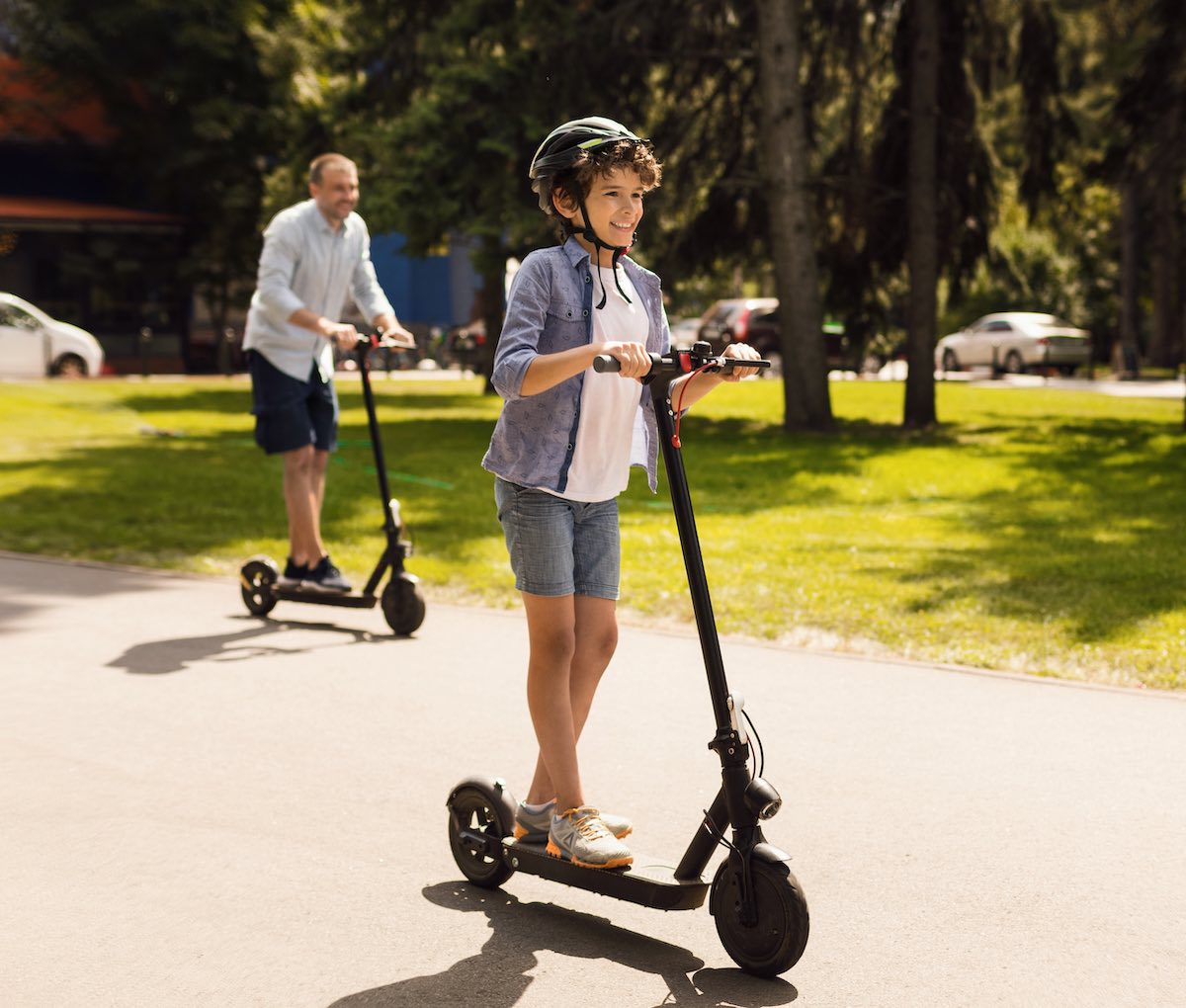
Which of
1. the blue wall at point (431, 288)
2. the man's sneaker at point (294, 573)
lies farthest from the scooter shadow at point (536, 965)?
the blue wall at point (431, 288)

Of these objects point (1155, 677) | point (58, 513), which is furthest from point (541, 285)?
point (58, 513)

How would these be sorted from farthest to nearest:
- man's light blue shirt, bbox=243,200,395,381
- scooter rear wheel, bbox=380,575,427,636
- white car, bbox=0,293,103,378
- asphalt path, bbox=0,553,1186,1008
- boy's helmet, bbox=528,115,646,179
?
white car, bbox=0,293,103,378 < man's light blue shirt, bbox=243,200,395,381 < scooter rear wheel, bbox=380,575,427,636 < boy's helmet, bbox=528,115,646,179 < asphalt path, bbox=0,553,1186,1008

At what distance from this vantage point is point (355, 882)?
175 inches

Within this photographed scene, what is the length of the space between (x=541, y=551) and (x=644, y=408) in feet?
1.77

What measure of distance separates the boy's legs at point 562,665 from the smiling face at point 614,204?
3.08 ft

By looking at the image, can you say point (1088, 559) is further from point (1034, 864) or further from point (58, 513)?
point (58, 513)

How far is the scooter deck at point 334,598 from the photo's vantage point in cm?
799

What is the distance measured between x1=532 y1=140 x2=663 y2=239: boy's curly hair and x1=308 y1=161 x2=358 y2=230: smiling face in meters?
3.99

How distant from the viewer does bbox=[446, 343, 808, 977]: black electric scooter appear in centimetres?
375

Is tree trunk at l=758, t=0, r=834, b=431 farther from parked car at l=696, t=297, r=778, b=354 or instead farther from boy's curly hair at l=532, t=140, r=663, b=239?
parked car at l=696, t=297, r=778, b=354

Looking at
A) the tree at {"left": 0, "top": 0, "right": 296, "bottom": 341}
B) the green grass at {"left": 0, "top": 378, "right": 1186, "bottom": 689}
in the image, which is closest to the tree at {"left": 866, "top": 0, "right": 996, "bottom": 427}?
the green grass at {"left": 0, "top": 378, "right": 1186, "bottom": 689}

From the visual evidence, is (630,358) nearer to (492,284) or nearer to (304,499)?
(304,499)

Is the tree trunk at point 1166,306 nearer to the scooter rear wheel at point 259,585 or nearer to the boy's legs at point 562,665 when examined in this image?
the scooter rear wheel at point 259,585

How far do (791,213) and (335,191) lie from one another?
12.7 metres
